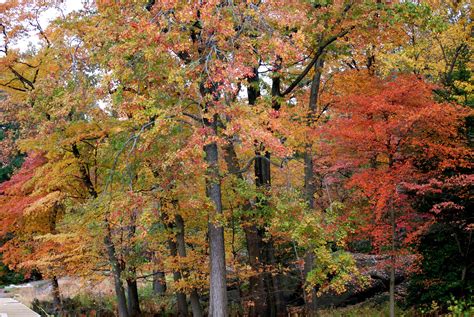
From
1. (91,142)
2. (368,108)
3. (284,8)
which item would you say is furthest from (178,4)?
(91,142)

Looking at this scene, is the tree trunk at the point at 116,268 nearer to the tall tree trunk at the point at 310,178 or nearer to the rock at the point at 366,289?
the tall tree trunk at the point at 310,178

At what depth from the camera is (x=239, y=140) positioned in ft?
39.9

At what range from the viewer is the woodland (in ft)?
35.4

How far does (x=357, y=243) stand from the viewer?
22.5 meters

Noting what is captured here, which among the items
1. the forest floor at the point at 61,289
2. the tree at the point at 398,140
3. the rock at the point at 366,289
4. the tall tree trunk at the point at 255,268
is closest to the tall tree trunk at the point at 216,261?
the tall tree trunk at the point at 255,268

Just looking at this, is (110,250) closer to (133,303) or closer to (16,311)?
(133,303)

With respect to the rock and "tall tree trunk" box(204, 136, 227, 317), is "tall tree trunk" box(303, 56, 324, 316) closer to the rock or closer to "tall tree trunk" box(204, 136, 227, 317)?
the rock

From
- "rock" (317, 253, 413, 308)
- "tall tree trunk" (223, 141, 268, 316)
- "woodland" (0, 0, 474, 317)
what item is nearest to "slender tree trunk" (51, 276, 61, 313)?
"woodland" (0, 0, 474, 317)

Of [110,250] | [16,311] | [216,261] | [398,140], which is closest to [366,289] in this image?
[398,140]

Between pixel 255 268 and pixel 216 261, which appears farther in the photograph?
pixel 255 268

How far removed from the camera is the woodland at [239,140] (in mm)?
10781

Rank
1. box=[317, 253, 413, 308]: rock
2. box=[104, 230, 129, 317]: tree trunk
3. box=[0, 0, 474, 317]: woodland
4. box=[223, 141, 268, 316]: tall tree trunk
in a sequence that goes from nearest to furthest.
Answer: box=[0, 0, 474, 317]: woodland
box=[223, 141, 268, 316]: tall tree trunk
box=[104, 230, 129, 317]: tree trunk
box=[317, 253, 413, 308]: rock

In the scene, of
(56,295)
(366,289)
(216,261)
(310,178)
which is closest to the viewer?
(216,261)

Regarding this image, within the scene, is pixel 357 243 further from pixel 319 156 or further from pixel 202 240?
pixel 202 240
